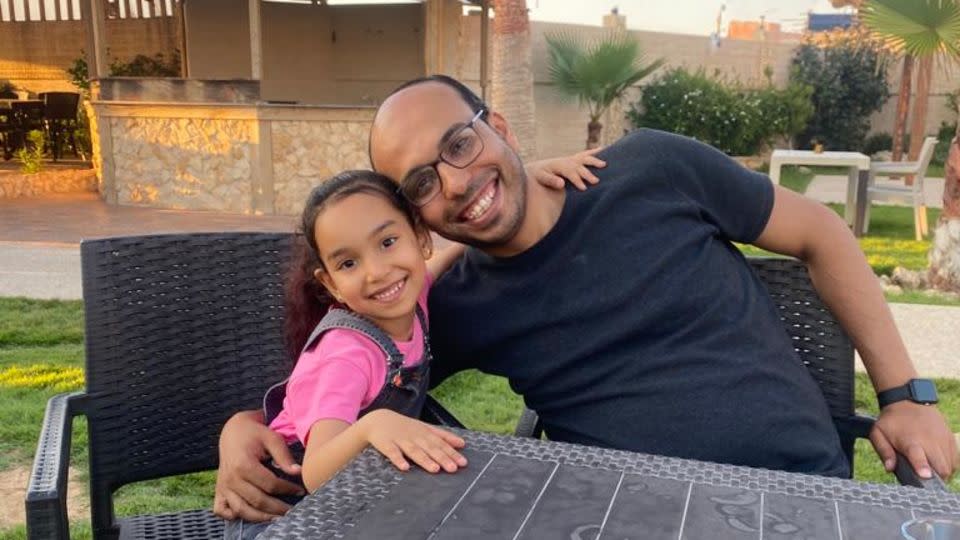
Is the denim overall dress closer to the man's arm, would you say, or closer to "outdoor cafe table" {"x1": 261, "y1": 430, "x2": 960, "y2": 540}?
"outdoor cafe table" {"x1": 261, "y1": 430, "x2": 960, "y2": 540}

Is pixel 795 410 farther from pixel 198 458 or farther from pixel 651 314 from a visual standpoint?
pixel 198 458

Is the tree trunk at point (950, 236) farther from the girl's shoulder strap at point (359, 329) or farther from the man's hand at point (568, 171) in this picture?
the girl's shoulder strap at point (359, 329)

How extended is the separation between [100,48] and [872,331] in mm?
11178

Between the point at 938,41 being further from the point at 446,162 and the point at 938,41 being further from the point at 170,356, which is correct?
the point at 170,356

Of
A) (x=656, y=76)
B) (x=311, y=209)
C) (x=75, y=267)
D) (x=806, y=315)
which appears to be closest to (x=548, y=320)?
(x=311, y=209)

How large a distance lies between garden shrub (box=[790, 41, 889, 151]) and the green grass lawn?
1744 centimetres

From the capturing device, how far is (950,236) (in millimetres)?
6938

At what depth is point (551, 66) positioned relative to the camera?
56.5ft

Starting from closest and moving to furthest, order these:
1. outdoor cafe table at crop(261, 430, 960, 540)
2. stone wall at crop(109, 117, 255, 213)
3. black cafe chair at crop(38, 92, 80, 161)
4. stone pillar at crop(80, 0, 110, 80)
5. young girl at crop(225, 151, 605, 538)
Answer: outdoor cafe table at crop(261, 430, 960, 540) → young girl at crop(225, 151, 605, 538) → stone wall at crop(109, 117, 255, 213) → stone pillar at crop(80, 0, 110, 80) → black cafe chair at crop(38, 92, 80, 161)

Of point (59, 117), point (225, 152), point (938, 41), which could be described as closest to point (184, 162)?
point (225, 152)

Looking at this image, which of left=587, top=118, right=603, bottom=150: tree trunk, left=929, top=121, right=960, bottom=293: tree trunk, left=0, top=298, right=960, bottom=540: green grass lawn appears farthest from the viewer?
left=587, top=118, right=603, bottom=150: tree trunk

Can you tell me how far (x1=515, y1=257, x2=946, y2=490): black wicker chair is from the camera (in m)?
2.08

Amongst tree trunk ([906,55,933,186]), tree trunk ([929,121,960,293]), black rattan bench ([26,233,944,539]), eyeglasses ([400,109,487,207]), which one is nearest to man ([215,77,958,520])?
eyeglasses ([400,109,487,207])

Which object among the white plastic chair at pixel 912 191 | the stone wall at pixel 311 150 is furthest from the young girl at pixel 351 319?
the white plastic chair at pixel 912 191
